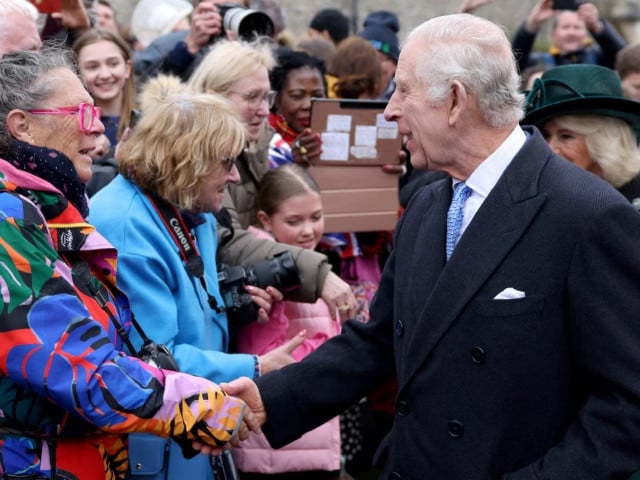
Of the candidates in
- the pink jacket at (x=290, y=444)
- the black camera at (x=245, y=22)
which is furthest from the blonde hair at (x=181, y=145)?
the black camera at (x=245, y=22)

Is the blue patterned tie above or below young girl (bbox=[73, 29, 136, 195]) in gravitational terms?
above

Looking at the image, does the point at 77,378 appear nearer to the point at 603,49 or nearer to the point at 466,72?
→ the point at 466,72

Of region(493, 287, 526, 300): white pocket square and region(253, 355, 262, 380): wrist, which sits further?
region(253, 355, 262, 380): wrist

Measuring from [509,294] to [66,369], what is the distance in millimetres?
1191

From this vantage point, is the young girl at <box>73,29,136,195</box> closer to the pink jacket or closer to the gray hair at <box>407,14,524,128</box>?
the pink jacket

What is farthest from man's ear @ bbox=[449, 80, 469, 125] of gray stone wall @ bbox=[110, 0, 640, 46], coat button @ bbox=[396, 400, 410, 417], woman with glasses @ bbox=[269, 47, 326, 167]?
gray stone wall @ bbox=[110, 0, 640, 46]

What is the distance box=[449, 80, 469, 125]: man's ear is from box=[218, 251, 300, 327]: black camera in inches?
53.5

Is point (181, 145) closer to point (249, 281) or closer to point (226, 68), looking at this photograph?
point (249, 281)

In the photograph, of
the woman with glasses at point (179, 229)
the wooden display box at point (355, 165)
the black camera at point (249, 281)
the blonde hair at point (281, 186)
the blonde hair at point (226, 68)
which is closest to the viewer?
→ the woman with glasses at point (179, 229)

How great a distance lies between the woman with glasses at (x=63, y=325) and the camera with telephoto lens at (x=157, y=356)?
20 millimetres

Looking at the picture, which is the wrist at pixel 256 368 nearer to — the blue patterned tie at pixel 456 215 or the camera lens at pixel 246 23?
the blue patterned tie at pixel 456 215

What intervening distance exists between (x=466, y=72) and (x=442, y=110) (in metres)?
0.13

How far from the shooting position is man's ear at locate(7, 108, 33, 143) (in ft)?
9.00

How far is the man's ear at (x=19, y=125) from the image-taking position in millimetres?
2744
